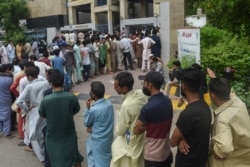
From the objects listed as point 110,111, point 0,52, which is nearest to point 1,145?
point 110,111

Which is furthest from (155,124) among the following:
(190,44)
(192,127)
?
(190,44)

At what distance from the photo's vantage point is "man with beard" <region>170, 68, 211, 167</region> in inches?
112

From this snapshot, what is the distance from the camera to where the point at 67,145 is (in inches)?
177

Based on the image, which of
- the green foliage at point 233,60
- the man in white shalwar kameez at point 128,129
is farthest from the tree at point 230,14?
the man in white shalwar kameez at point 128,129

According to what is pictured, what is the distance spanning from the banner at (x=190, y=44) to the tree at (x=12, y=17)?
425 inches

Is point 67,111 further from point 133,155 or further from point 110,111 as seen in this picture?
point 133,155

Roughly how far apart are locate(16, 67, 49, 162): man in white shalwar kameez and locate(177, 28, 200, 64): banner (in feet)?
13.8

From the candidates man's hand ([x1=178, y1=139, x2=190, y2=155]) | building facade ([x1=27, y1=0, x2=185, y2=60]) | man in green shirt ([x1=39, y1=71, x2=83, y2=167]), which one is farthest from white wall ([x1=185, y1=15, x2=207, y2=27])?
man's hand ([x1=178, y1=139, x2=190, y2=155])

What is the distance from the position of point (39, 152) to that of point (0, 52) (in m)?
9.80

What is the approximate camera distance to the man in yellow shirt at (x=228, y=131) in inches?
111

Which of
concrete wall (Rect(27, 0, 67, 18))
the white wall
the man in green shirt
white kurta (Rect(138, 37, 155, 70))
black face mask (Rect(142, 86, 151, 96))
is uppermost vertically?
concrete wall (Rect(27, 0, 67, 18))

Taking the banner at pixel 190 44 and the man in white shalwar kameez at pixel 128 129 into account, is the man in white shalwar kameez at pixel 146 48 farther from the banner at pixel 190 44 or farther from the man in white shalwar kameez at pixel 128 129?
the man in white shalwar kameez at pixel 128 129

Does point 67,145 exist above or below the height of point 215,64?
below

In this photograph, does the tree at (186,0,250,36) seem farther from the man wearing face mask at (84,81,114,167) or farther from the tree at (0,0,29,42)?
the tree at (0,0,29,42)
